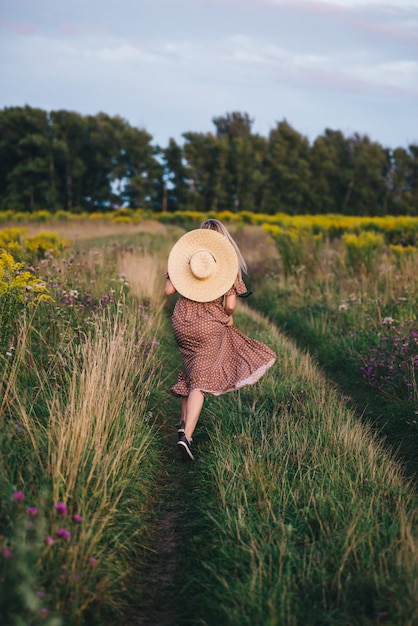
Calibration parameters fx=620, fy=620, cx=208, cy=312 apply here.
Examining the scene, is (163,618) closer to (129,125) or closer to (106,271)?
(106,271)

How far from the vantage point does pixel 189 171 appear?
53531 millimetres

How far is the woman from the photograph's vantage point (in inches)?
208

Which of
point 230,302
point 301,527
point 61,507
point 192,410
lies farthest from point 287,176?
point 61,507

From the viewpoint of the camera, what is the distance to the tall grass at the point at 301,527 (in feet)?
9.63

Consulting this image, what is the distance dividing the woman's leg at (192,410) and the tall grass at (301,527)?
0.70 feet

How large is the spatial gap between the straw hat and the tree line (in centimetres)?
4775

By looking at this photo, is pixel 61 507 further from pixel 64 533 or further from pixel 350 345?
pixel 350 345

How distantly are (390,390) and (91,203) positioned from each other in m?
51.8

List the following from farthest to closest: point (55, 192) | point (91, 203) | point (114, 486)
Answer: point (91, 203), point (55, 192), point (114, 486)

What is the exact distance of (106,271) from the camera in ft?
32.8

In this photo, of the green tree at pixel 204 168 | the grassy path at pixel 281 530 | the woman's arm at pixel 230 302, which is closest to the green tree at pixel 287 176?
the green tree at pixel 204 168

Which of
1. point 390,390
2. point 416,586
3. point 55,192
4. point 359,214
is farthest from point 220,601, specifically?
point 359,214

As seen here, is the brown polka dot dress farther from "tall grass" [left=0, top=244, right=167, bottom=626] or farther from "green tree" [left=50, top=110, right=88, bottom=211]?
"green tree" [left=50, top=110, right=88, bottom=211]

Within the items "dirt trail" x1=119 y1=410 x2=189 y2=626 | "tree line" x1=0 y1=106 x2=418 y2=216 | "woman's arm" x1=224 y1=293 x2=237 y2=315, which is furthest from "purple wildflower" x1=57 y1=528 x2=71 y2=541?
"tree line" x1=0 y1=106 x2=418 y2=216
